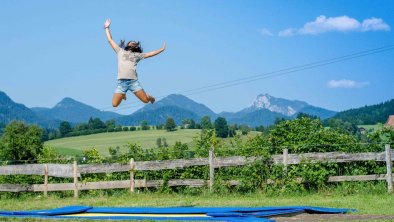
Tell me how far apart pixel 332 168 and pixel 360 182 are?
0.90 m

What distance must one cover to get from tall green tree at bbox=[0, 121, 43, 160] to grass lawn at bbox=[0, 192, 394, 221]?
30631 millimetres

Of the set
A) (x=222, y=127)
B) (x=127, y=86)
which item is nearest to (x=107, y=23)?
(x=127, y=86)

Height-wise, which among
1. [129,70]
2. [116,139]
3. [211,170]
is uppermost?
[116,139]

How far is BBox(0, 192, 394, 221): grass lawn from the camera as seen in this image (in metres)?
13.9

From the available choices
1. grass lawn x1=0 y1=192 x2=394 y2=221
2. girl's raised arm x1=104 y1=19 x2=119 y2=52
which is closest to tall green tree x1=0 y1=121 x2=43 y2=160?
grass lawn x1=0 y1=192 x2=394 y2=221

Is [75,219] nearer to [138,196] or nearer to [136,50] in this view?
[136,50]

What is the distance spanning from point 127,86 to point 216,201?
22.0 ft

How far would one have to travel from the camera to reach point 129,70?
9703 mm

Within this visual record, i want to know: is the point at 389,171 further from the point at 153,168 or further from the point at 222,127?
the point at 222,127

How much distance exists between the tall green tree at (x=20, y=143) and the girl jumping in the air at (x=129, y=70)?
3865cm

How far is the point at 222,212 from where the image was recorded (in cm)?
1116

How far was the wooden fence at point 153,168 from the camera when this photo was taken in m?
16.9

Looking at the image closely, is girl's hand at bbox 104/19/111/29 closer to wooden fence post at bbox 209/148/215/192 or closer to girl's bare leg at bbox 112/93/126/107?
girl's bare leg at bbox 112/93/126/107

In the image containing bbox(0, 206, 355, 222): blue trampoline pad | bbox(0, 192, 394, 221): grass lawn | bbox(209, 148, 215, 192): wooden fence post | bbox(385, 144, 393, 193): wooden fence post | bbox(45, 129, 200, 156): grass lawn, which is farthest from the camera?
bbox(45, 129, 200, 156): grass lawn
